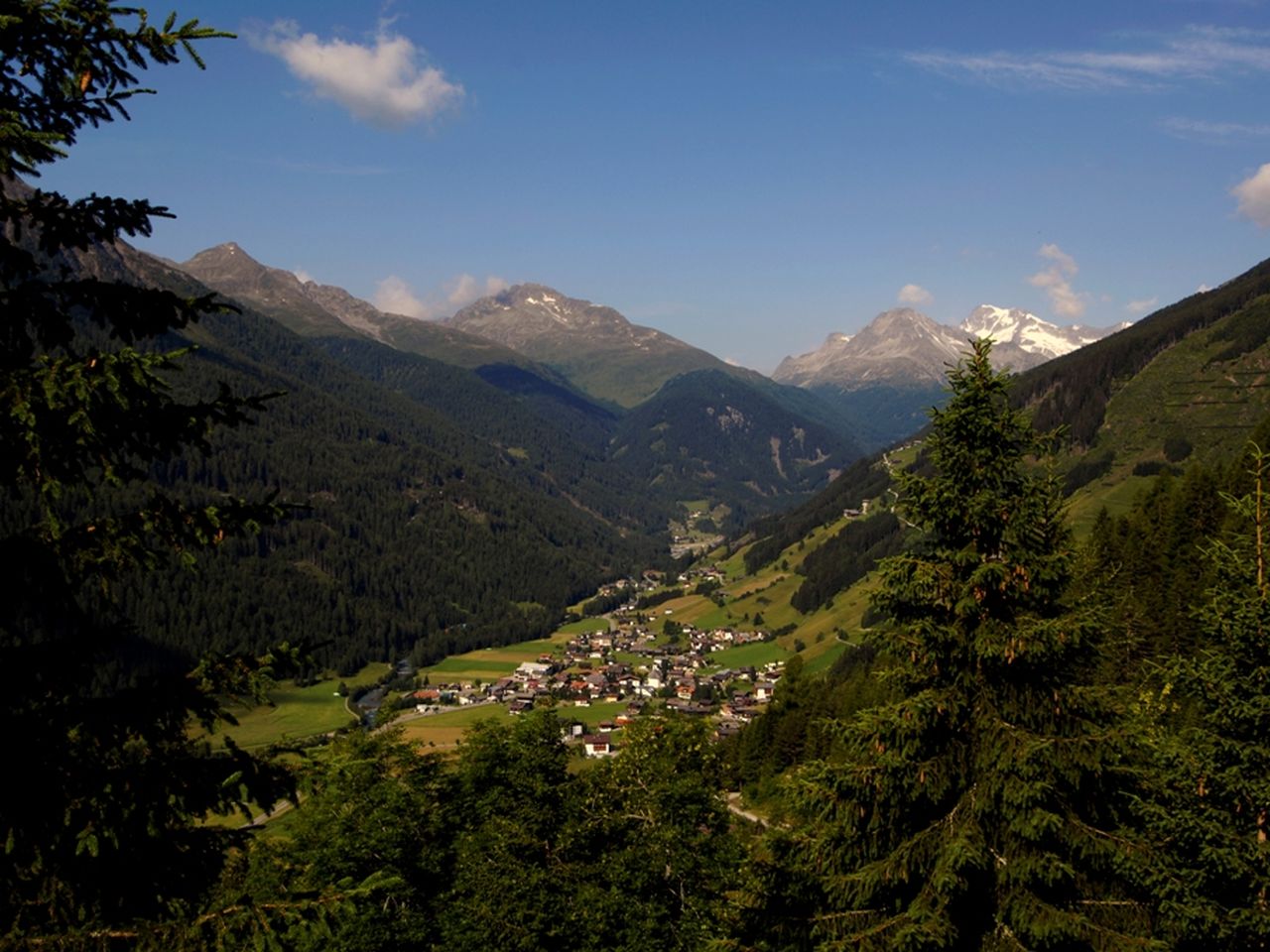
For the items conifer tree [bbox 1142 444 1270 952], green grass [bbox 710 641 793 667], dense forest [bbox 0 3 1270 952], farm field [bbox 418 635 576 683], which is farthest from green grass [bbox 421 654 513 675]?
conifer tree [bbox 1142 444 1270 952]

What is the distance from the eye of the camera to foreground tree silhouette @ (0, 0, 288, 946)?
721 cm

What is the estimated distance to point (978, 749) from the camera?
11.8 metres

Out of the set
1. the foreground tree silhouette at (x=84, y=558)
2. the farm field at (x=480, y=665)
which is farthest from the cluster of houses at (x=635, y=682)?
the foreground tree silhouette at (x=84, y=558)

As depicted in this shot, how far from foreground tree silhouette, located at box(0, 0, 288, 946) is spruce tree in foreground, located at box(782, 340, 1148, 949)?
888 centimetres

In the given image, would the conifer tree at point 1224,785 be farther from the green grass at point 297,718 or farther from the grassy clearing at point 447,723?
the green grass at point 297,718

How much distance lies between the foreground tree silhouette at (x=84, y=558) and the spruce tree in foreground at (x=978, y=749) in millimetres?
8885

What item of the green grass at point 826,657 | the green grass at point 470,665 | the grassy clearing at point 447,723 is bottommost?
the green grass at point 470,665

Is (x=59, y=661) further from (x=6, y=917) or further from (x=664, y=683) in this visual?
(x=664, y=683)

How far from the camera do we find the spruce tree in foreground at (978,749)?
11164mm

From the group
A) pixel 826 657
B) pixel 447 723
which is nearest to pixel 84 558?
pixel 447 723

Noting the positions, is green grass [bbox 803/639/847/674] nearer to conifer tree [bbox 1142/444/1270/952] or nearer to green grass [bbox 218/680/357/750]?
green grass [bbox 218/680/357/750]

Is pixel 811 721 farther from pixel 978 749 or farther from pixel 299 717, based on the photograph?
pixel 299 717

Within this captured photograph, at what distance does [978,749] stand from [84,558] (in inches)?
469

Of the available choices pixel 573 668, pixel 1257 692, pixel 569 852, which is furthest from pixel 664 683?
pixel 1257 692
